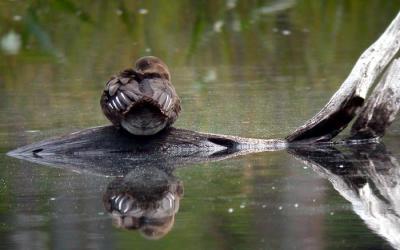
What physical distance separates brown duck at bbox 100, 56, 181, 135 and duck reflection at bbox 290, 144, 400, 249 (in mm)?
785

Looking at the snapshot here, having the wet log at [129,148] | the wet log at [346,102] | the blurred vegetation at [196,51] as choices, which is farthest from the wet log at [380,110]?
the blurred vegetation at [196,51]

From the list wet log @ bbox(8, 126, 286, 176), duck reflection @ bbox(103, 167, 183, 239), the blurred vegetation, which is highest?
the blurred vegetation

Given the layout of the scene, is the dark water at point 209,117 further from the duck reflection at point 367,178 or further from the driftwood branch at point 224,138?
the driftwood branch at point 224,138

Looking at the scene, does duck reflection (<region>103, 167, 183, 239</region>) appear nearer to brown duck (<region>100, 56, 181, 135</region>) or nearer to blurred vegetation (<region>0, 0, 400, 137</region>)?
brown duck (<region>100, 56, 181, 135</region>)

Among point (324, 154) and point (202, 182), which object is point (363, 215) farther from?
point (324, 154)

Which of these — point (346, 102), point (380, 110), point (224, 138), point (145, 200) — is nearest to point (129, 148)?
point (224, 138)

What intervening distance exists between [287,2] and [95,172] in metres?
9.07

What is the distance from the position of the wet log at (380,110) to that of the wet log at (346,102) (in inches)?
4.5

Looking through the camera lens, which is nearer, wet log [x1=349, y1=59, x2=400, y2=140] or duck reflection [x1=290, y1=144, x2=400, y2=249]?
duck reflection [x1=290, y1=144, x2=400, y2=249]

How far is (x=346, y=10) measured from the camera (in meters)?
14.8

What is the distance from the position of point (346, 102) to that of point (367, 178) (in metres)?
1.03

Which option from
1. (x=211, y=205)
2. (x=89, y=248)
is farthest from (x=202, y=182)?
(x=89, y=248)

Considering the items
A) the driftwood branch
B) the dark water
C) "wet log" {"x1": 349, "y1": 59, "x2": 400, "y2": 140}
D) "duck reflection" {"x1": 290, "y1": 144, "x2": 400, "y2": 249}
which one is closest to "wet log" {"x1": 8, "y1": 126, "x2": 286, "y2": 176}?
the driftwood branch

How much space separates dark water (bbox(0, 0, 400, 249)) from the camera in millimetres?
5215
